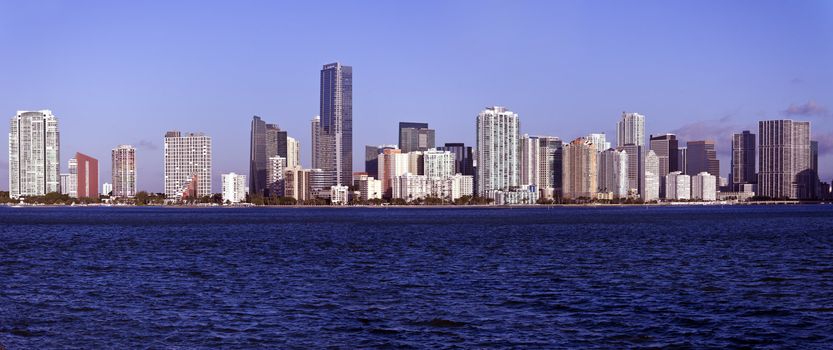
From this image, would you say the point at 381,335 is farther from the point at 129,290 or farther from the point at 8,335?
the point at 129,290

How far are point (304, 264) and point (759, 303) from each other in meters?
30.5

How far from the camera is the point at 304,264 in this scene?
60.9 m

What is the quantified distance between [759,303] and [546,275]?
14.2 m

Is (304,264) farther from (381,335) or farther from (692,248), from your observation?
(692,248)

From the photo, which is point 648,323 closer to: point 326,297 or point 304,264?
point 326,297

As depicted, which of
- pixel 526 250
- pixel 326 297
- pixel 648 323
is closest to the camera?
pixel 648 323

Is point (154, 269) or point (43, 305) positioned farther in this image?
point (154, 269)

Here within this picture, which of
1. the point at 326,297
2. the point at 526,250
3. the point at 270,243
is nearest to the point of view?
the point at 326,297

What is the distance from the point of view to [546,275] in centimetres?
5188

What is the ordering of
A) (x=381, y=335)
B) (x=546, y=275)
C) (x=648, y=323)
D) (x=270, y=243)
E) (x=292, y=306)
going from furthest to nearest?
(x=270, y=243), (x=546, y=275), (x=292, y=306), (x=648, y=323), (x=381, y=335)

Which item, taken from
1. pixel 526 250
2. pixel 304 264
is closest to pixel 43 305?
pixel 304 264

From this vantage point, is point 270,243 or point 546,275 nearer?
point 546,275

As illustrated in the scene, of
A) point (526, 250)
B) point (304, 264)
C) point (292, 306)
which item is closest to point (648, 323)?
point (292, 306)

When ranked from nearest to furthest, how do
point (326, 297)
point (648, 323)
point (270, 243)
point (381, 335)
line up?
point (381, 335), point (648, 323), point (326, 297), point (270, 243)
